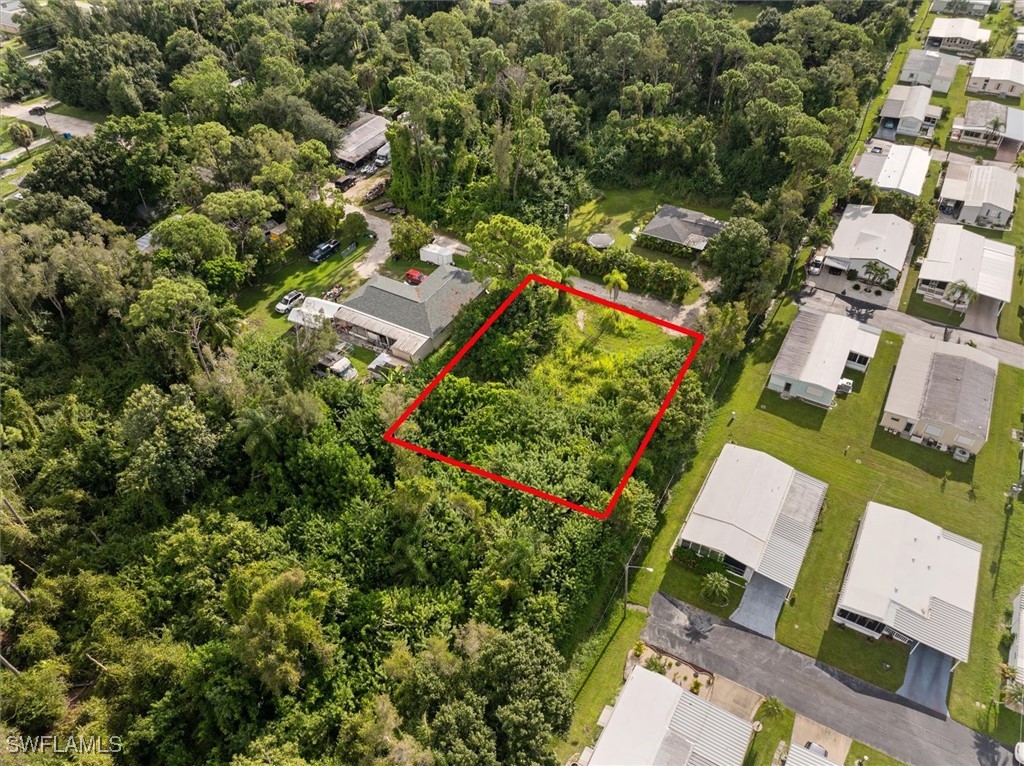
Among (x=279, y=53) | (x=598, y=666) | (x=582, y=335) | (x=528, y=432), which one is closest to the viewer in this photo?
(x=598, y=666)

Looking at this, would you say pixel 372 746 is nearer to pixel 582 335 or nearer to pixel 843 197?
pixel 582 335

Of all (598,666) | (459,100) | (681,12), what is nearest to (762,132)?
(681,12)

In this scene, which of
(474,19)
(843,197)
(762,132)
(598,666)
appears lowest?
(598,666)

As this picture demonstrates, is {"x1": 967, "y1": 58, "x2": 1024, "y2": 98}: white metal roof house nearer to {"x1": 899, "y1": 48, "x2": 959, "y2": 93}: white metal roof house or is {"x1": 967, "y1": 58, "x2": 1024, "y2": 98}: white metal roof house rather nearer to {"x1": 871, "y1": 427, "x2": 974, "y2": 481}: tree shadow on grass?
{"x1": 899, "y1": 48, "x2": 959, "y2": 93}: white metal roof house

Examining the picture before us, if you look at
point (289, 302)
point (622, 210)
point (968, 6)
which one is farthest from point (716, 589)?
point (968, 6)

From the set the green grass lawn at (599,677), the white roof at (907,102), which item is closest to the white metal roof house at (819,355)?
the green grass lawn at (599,677)

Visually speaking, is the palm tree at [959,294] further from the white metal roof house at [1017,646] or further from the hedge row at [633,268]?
the white metal roof house at [1017,646]

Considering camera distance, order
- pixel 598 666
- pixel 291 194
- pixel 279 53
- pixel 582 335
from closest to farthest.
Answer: pixel 598 666
pixel 582 335
pixel 291 194
pixel 279 53
